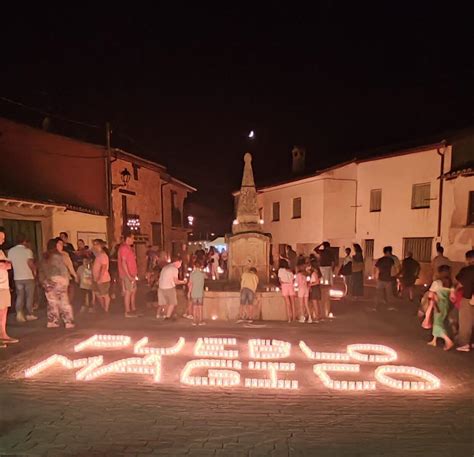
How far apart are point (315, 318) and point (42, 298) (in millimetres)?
7555

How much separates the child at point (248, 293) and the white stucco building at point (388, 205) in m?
10.9

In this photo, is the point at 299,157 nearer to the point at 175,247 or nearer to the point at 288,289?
the point at 175,247

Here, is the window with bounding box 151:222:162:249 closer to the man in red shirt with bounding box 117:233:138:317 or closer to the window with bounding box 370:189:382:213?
the window with bounding box 370:189:382:213

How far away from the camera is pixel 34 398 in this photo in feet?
16.6

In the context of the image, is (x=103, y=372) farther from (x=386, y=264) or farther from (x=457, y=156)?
(x=457, y=156)

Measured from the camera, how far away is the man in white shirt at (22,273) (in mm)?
8867

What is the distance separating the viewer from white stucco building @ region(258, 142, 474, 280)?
1666cm

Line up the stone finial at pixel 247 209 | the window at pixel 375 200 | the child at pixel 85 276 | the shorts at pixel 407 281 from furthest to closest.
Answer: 1. the window at pixel 375 200
2. the shorts at pixel 407 281
3. the stone finial at pixel 247 209
4. the child at pixel 85 276

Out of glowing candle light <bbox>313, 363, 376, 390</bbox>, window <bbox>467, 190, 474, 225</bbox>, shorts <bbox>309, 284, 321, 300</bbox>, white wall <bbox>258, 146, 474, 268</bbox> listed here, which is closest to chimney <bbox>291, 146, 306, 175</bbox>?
white wall <bbox>258, 146, 474, 268</bbox>

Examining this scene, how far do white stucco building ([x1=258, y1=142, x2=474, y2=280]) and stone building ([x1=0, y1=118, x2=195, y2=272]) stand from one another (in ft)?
31.8

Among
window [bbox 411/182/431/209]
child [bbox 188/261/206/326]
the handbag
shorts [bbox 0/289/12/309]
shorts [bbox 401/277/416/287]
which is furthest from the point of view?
window [bbox 411/182/431/209]

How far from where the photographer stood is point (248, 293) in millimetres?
9258

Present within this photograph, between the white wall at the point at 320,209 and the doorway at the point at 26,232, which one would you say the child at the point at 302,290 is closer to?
the doorway at the point at 26,232

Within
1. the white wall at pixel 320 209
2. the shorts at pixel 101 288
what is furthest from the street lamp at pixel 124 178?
the white wall at pixel 320 209
